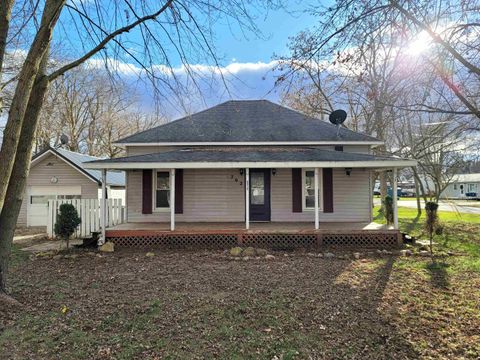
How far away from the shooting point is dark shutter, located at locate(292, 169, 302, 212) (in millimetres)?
11953

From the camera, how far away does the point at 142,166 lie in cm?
1002

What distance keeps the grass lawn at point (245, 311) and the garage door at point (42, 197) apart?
865cm

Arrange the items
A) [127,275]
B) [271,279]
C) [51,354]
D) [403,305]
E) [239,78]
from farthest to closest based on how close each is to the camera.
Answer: [127,275]
[271,279]
[239,78]
[403,305]
[51,354]

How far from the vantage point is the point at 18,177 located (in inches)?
200

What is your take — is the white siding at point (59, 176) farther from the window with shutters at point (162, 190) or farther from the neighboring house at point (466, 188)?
the neighboring house at point (466, 188)

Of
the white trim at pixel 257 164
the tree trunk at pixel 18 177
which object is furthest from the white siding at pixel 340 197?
the tree trunk at pixel 18 177

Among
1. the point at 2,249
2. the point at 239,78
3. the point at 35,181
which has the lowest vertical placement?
the point at 2,249

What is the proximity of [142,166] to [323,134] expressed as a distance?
6.88 meters

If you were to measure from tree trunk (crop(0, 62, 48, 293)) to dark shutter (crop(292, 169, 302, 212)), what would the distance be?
848 centimetres

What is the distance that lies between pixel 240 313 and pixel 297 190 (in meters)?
7.71

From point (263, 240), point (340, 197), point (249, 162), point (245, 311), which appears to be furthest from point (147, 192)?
point (245, 311)

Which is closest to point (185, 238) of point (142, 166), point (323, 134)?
point (142, 166)

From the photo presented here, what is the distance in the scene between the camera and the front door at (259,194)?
476 inches

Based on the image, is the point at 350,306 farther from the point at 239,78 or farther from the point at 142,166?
the point at 142,166
